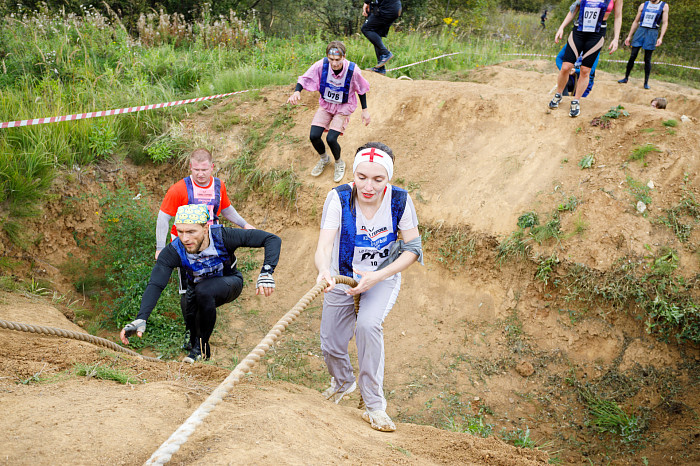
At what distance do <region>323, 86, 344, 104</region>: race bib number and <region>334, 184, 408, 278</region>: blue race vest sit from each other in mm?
3398

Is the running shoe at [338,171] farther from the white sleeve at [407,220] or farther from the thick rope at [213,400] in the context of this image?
the thick rope at [213,400]

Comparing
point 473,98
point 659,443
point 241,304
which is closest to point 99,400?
point 241,304

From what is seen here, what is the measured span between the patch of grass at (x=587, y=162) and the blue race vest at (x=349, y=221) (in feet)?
12.5

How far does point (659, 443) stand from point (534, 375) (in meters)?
1.26

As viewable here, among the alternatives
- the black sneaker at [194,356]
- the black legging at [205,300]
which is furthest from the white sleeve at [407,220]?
the black sneaker at [194,356]

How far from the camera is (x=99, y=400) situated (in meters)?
2.77

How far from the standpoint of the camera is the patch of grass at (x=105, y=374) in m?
3.27

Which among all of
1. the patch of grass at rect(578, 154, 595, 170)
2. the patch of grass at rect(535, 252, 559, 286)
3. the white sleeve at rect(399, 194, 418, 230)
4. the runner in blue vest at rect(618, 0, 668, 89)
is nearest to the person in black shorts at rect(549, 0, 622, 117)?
the patch of grass at rect(578, 154, 595, 170)

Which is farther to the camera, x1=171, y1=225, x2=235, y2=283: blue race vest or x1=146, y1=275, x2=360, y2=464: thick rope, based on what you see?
x1=171, y1=225, x2=235, y2=283: blue race vest

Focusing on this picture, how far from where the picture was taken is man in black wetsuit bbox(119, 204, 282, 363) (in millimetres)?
3879

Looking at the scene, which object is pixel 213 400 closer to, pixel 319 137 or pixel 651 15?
pixel 319 137

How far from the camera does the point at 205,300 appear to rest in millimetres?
4188

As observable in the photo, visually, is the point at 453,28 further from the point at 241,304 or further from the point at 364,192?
the point at 364,192

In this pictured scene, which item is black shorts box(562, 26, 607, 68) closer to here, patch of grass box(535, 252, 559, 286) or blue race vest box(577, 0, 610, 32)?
blue race vest box(577, 0, 610, 32)
